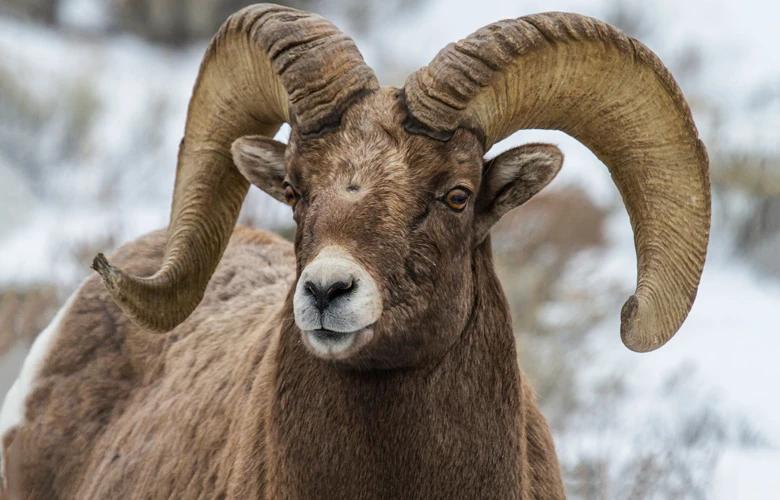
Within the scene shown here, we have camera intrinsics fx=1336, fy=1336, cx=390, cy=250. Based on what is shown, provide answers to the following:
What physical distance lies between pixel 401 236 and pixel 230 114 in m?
1.39

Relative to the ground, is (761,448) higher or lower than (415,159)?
lower

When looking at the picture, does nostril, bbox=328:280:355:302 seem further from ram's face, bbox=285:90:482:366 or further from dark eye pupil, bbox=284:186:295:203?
dark eye pupil, bbox=284:186:295:203

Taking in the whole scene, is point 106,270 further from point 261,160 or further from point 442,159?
point 442,159

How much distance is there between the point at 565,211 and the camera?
52.6ft

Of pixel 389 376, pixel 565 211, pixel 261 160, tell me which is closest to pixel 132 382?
pixel 261 160

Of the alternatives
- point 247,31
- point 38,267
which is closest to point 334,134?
point 247,31

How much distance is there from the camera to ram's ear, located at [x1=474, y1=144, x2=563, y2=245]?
16.7 feet

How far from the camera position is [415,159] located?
4.75 metres

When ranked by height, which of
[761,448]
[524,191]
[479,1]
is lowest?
[761,448]

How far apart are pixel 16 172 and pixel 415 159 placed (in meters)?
13.1

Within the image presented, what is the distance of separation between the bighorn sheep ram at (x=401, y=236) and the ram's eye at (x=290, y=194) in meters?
0.02

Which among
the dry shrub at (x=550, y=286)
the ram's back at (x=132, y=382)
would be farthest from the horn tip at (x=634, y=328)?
the dry shrub at (x=550, y=286)

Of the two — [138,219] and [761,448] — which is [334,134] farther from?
[138,219]

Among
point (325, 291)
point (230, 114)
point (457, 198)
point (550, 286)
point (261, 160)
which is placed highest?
point (550, 286)
